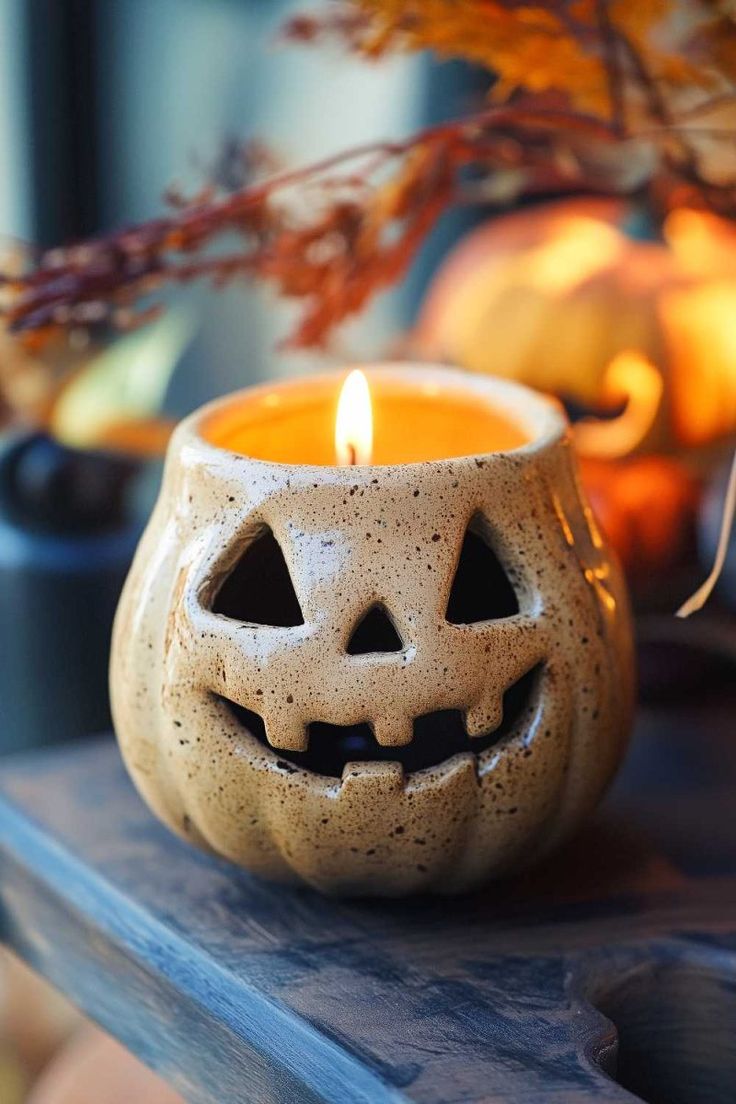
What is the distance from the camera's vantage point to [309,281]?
58 cm

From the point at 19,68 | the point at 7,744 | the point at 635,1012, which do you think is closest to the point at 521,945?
the point at 635,1012

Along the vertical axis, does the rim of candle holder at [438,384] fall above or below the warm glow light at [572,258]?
below

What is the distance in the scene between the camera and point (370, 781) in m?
0.38

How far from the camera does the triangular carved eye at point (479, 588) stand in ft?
1.32

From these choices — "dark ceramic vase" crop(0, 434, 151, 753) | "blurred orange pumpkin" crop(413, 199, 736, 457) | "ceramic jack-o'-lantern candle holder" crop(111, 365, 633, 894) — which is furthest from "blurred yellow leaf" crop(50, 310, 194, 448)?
"ceramic jack-o'-lantern candle holder" crop(111, 365, 633, 894)

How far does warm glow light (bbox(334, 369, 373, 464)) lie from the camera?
45 cm

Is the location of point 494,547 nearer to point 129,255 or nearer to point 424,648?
point 424,648

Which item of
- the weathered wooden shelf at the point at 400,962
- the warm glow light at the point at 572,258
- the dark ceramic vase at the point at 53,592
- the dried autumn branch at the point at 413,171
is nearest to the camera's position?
the weathered wooden shelf at the point at 400,962

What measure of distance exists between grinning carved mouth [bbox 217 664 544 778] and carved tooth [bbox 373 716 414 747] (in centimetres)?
1

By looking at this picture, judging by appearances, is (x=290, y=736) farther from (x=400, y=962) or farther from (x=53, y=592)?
(x=53, y=592)

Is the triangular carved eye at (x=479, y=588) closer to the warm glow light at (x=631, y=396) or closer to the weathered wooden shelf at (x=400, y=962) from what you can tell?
the weathered wooden shelf at (x=400, y=962)

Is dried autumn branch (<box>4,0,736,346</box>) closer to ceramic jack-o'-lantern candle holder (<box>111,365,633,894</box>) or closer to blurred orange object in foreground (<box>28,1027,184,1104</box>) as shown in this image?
ceramic jack-o'-lantern candle holder (<box>111,365,633,894</box>)

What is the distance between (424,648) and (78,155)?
1.17 meters

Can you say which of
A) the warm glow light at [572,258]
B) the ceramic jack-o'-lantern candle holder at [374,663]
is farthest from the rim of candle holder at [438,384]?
the warm glow light at [572,258]
